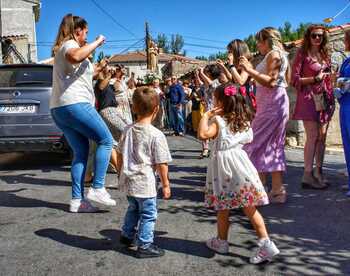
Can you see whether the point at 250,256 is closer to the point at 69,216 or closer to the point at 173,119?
the point at 69,216

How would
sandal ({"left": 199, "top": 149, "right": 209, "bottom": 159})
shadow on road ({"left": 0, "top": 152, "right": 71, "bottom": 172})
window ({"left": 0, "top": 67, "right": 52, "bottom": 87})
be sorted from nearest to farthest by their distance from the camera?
window ({"left": 0, "top": 67, "right": 52, "bottom": 87}) → shadow on road ({"left": 0, "top": 152, "right": 71, "bottom": 172}) → sandal ({"left": 199, "top": 149, "right": 209, "bottom": 159})

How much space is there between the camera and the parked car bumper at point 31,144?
21.2 feet

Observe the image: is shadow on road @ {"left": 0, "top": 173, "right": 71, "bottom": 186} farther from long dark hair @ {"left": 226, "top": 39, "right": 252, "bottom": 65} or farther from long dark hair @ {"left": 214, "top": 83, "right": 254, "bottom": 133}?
long dark hair @ {"left": 214, "top": 83, "right": 254, "bottom": 133}

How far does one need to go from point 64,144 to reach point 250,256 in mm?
4347

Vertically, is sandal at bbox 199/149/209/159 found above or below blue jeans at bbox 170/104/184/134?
below

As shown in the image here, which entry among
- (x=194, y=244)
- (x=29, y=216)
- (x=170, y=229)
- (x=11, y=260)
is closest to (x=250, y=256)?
(x=194, y=244)

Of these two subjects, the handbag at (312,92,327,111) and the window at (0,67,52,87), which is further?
the window at (0,67,52,87)

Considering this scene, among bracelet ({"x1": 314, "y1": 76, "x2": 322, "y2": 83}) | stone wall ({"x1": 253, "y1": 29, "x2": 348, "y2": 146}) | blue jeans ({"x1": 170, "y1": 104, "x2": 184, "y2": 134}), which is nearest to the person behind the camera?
bracelet ({"x1": 314, "y1": 76, "x2": 322, "y2": 83})

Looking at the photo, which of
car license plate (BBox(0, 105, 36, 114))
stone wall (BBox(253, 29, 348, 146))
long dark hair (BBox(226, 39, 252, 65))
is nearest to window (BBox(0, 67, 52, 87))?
car license plate (BBox(0, 105, 36, 114))

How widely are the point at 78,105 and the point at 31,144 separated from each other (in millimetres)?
2793

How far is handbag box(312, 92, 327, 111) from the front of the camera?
197 inches

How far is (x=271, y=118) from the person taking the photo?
4.46 metres

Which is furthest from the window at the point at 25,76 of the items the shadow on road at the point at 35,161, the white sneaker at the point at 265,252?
the white sneaker at the point at 265,252

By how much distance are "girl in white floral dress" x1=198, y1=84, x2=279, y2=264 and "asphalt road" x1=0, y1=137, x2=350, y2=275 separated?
14.8 inches
